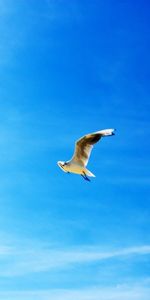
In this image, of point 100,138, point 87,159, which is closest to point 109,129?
point 100,138

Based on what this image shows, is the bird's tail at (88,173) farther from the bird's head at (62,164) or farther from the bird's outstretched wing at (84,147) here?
the bird's head at (62,164)

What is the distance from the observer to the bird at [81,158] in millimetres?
42072

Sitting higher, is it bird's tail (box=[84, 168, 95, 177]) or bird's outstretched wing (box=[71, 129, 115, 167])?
bird's outstretched wing (box=[71, 129, 115, 167])

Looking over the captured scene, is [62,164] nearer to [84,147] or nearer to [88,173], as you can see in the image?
[84,147]

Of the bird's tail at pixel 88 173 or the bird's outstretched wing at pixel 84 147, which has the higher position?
the bird's outstretched wing at pixel 84 147

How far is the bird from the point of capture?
42.1 meters

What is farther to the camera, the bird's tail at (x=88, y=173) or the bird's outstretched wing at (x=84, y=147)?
the bird's tail at (x=88, y=173)

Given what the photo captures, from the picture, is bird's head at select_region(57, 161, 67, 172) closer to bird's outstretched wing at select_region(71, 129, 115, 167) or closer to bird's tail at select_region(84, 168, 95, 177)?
bird's outstretched wing at select_region(71, 129, 115, 167)

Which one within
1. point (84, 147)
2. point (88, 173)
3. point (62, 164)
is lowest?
point (88, 173)

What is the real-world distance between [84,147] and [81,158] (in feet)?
3.29

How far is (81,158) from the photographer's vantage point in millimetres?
43969

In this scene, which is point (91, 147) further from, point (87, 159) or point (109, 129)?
point (109, 129)

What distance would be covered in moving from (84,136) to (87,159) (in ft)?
7.16

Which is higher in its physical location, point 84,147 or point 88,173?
point 84,147
